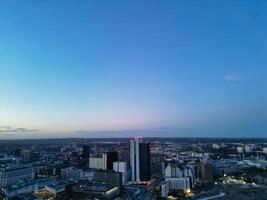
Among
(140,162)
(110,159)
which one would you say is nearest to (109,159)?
(110,159)

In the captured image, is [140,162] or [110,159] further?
[110,159]

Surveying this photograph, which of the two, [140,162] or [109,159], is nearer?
[140,162]

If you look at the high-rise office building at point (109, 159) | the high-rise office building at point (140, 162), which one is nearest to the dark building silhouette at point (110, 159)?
the high-rise office building at point (109, 159)

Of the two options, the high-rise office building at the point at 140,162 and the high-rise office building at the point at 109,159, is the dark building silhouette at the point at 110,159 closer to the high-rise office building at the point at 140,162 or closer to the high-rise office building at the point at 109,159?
the high-rise office building at the point at 109,159

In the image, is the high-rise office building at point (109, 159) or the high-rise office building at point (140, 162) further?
the high-rise office building at point (109, 159)

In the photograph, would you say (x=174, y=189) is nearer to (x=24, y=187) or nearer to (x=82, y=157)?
(x=24, y=187)

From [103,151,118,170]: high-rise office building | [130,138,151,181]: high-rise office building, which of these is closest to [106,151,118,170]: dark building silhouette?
[103,151,118,170]: high-rise office building

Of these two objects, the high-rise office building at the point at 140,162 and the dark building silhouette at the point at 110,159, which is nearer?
the high-rise office building at the point at 140,162

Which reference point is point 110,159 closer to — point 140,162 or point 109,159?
point 109,159

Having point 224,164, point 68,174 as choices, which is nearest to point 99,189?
point 68,174
